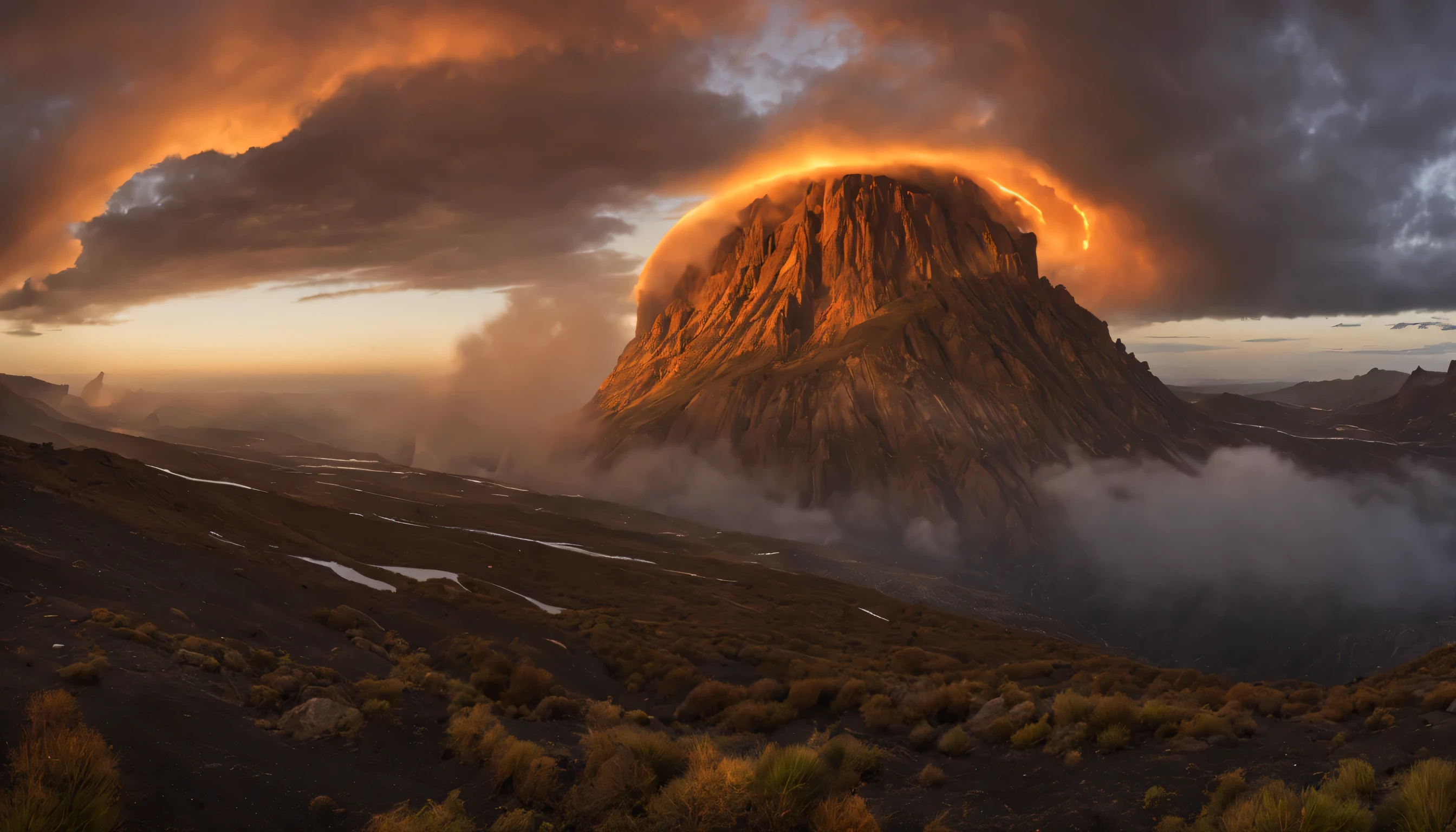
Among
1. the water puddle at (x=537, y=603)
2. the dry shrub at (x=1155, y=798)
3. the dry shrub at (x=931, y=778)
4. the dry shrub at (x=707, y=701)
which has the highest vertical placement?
the dry shrub at (x=1155, y=798)

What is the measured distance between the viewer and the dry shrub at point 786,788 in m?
12.2

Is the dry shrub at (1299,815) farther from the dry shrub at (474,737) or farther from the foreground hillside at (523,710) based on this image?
the dry shrub at (474,737)

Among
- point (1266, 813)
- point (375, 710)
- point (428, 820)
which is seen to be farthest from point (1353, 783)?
point (375, 710)

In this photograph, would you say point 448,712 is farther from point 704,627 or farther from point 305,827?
point 704,627

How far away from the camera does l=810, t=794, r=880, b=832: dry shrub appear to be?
11922 millimetres

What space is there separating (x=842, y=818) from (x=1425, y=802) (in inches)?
320

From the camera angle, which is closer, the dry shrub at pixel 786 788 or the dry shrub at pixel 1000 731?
the dry shrub at pixel 786 788

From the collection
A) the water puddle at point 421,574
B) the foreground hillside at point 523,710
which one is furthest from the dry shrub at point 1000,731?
the water puddle at point 421,574

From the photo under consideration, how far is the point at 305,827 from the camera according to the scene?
43.1ft

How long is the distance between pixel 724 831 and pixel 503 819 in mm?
4237

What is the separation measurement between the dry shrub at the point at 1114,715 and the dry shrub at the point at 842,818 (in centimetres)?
858

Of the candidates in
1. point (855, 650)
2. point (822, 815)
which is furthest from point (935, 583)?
point (822, 815)

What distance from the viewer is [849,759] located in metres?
16.5

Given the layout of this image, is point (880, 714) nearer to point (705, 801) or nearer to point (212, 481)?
point (705, 801)
